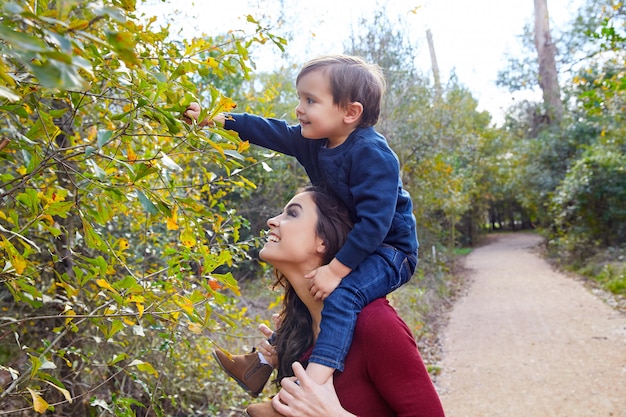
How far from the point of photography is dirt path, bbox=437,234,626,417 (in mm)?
5961

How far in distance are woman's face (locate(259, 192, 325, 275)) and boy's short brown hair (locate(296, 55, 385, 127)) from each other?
387 mm

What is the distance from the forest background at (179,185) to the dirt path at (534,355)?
1.95 feet

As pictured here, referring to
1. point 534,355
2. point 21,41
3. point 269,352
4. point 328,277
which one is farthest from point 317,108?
point 534,355

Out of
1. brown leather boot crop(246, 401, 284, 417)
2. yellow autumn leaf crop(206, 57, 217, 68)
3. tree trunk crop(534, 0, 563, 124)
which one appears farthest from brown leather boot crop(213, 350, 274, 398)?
tree trunk crop(534, 0, 563, 124)

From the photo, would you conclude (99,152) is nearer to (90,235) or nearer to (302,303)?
(90,235)

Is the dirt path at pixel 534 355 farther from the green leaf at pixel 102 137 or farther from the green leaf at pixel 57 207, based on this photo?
the green leaf at pixel 102 137

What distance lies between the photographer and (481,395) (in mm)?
6371

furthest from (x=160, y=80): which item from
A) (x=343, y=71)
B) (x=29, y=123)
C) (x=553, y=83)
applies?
(x=553, y=83)

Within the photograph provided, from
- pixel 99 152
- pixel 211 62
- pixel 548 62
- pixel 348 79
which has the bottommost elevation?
pixel 99 152

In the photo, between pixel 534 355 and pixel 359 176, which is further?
pixel 534 355

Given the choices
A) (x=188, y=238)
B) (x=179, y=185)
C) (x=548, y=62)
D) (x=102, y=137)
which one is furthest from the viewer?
(x=548, y=62)

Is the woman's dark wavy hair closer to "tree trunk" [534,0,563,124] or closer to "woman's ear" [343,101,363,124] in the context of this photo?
"woman's ear" [343,101,363,124]

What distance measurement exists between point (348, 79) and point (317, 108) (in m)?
0.14

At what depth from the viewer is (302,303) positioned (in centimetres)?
205
